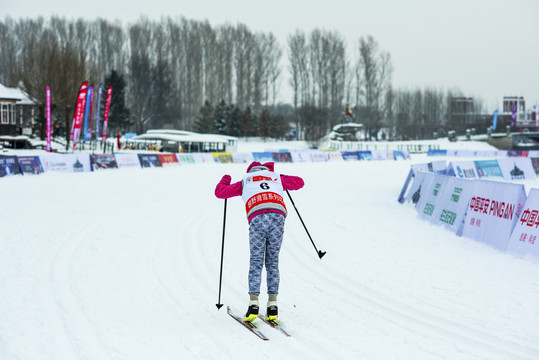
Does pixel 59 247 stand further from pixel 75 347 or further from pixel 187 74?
pixel 187 74

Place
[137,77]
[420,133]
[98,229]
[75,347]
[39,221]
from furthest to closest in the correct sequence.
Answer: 1. [420,133]
2. [137,77]
3. [39,221]
4. [98,229]
5. [75,347]

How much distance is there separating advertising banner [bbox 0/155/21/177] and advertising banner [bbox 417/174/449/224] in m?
18.7

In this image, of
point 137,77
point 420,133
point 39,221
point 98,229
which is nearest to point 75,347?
point 98,229

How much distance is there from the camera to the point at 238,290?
302 inches

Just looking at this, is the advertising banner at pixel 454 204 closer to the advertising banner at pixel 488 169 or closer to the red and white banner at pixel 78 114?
the advertising banner at pixel 488 169

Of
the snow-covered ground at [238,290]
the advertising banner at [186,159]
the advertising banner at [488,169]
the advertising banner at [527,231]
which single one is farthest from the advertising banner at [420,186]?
the advertising banner at [186,159]

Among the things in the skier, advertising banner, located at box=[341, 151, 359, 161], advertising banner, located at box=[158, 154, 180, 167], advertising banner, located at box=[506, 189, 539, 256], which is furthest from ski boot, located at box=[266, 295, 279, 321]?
advertising banner, located at box=[341, 151, 359, 161]

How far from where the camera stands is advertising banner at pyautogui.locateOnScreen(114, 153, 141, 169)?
31850 millimetres

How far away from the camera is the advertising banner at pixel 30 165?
2603 cm

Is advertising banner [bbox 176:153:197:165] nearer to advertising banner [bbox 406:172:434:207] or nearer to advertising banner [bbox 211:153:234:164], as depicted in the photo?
advertising banner [bbox 211:153:234:164]

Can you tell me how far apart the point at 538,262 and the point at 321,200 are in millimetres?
9773

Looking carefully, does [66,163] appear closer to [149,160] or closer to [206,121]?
[149,160]

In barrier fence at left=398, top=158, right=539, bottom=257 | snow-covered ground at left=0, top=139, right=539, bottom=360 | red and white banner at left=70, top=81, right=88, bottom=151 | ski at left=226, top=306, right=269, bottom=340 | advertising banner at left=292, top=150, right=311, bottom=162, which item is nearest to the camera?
snow-covered ground at left=0, top=139, right=539, bottom=360

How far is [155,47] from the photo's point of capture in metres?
87.9
